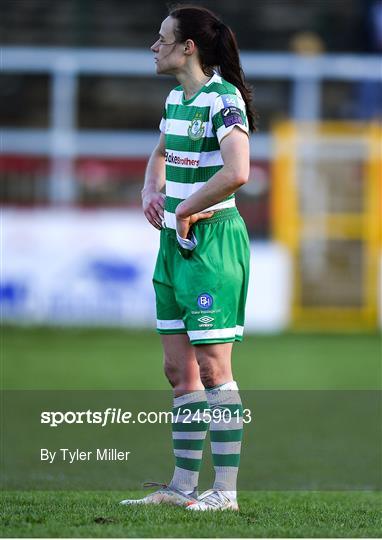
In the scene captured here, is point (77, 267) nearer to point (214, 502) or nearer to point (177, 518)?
point (214, 502)

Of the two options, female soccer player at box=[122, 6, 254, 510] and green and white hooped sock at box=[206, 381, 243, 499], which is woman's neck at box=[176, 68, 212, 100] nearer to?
female soccer player at box=[122, 6, 254, 510]

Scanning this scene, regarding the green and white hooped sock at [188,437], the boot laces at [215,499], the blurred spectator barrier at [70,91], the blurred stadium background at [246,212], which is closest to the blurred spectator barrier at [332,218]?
the blurred stadium background at [246,212]

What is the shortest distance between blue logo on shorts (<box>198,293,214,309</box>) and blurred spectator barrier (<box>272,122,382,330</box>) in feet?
35.7

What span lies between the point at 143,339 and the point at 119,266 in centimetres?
133

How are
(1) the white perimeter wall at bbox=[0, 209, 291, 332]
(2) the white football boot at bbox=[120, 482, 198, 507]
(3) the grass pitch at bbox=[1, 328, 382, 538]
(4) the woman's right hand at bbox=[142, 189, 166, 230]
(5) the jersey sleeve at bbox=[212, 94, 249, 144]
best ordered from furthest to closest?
(1) the white perimeter wall at bbox=[0, 209, 291, 332] → (4) the woman's right hand at bbox=[142, 189, 166, 230] → (2) the white football boot at bbox=[120, 482, 198, 507] → (5) the jersey sleeve at bbox=[212, 94, 249, 144] → (3) the grass pitch at bbox=[1, 328, 382, 538]

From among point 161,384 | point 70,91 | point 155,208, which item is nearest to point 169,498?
point 155,208

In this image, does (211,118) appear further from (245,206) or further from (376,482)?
(245,206)

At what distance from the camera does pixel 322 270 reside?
15930mm

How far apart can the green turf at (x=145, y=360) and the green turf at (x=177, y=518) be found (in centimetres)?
452

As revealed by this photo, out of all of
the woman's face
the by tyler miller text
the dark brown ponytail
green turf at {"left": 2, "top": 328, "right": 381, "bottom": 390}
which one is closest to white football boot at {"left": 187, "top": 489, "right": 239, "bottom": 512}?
the dark brown ponytail

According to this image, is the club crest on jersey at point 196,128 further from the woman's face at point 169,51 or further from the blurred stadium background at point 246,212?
the blurred stadium background at point 246,212

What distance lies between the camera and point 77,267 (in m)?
14.4

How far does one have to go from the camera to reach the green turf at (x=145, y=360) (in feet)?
33.2

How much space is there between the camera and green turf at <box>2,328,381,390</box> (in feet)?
33.2
